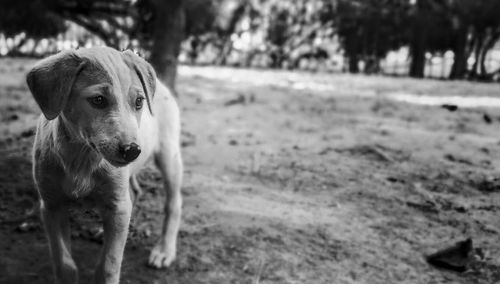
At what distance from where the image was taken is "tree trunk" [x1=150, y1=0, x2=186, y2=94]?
7.34 m

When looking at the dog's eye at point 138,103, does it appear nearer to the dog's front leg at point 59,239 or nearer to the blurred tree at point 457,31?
the dog's front leg at point 59,239

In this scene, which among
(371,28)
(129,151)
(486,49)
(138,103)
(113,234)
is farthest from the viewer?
(371,28)

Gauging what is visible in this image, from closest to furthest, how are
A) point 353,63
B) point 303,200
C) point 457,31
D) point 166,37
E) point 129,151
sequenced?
point 129,151 < point 303,200 < point 166,37 < point 457,31 < point 353,63

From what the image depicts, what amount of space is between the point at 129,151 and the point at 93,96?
0.32 m

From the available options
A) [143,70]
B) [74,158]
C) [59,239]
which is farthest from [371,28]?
[74,158]

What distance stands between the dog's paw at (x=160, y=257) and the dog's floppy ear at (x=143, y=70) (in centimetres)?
138

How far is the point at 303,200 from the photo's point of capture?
Result: 4.80 m

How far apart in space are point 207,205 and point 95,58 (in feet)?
7.89

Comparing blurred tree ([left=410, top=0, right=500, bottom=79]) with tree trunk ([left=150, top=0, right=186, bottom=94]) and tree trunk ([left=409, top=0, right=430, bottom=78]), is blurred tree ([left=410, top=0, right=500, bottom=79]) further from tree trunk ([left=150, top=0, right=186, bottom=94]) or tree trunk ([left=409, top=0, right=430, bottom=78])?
tree trunk ([left=150, top=0, right=186, bottom=94])

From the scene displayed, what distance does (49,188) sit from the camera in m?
2.62

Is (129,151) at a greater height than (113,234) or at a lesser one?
greater

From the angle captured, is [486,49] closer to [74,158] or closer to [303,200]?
[303,200]

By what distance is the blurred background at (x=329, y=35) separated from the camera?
16.2m

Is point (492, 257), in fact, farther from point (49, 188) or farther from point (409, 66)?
point (409, 66)
